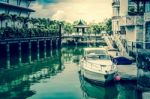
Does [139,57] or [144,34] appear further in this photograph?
[144,34]

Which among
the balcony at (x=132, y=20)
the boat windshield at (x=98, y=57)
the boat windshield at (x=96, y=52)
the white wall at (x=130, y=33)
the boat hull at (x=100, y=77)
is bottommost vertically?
the boat hull at (x=100, y=77)

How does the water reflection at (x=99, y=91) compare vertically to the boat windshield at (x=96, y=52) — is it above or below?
below

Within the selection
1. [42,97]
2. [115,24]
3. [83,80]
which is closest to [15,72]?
[83,80]

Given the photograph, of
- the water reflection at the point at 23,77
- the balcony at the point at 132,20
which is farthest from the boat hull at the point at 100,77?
the balcony at the point at 132,20

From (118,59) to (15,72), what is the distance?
48.2ft

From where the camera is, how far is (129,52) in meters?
55.5

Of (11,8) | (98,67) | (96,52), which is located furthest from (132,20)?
(11,8)

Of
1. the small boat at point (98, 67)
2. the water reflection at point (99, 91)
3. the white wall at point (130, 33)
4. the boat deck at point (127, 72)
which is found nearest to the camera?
the water reflection at point (99, 91)

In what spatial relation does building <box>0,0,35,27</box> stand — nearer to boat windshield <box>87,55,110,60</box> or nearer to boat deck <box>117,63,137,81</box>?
boat windshield <box>87,55,110,60</box>

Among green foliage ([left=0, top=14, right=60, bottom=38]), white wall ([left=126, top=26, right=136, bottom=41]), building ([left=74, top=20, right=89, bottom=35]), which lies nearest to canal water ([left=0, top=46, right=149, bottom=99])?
green foliage ([left=0, top=14, right=60, bottom=38])

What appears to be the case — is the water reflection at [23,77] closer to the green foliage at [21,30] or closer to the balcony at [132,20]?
the green foliage at [21,30]

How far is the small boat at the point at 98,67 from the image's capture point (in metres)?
37.7

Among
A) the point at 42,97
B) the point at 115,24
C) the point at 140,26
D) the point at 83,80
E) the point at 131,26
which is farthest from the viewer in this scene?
the point at 115,24

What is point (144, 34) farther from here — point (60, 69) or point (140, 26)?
point (60, 69)
